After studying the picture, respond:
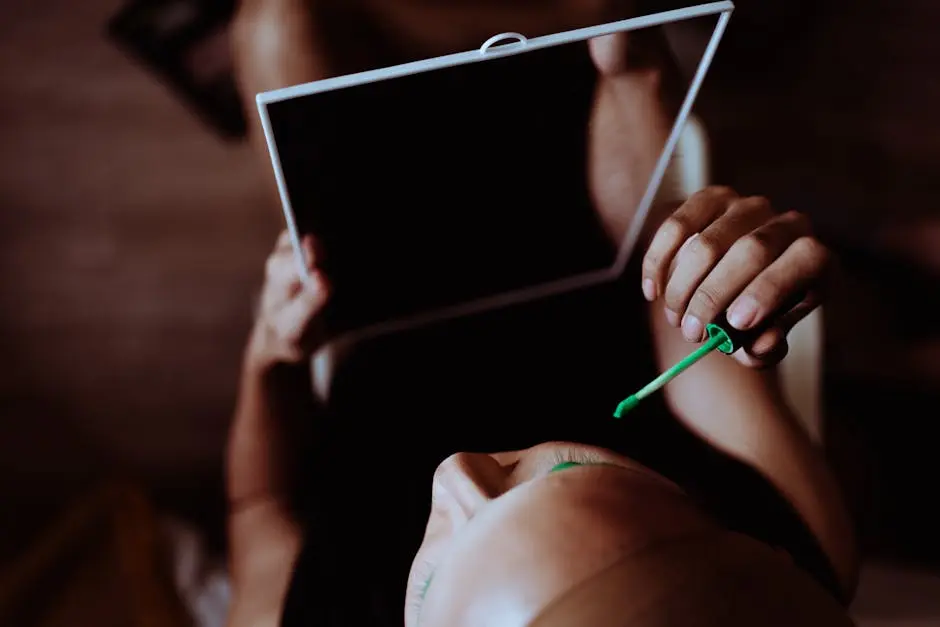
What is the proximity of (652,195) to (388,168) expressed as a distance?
8.1 inches

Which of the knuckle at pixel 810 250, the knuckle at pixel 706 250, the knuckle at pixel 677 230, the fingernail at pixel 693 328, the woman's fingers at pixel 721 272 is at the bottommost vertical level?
the fingernail at pixel 693 328

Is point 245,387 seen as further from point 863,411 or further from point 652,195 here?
point 863,411

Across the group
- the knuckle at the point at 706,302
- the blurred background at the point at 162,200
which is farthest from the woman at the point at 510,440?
the blurred background at the point at 162,200

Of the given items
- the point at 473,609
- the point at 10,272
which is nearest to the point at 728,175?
the point at 473,609

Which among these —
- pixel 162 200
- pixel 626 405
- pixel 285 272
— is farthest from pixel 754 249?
pixel 162 200

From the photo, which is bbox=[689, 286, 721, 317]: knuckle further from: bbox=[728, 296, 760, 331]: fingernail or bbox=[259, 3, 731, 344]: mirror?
bbox=[259, 3, 731, 344]: mirror

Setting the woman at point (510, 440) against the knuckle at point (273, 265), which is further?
the knuckle at point (273, 265)

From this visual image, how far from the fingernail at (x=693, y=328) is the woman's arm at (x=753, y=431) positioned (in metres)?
0.05

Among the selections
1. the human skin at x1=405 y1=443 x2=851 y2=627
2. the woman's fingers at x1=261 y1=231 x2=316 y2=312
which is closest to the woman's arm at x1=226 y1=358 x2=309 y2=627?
the woman's fingers at x1=261 y1=231 x2=316 y2=312

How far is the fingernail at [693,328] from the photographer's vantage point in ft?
1.70

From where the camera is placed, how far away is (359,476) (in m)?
0.65

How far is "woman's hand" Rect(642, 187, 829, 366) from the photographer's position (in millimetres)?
513

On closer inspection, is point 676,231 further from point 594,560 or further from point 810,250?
point 594,560

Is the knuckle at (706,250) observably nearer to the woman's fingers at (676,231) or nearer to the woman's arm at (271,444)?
the woman's fingers at (676,231)
